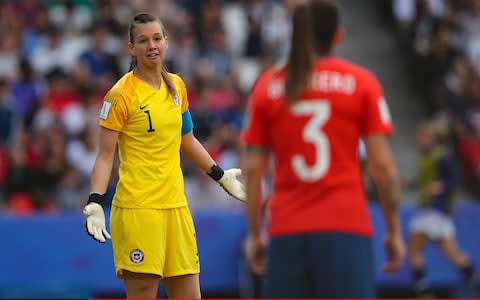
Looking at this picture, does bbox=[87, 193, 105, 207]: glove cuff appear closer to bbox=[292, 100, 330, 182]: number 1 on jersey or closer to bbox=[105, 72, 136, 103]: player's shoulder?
bbox=[105, 72, 136, 103]: player's shoulder

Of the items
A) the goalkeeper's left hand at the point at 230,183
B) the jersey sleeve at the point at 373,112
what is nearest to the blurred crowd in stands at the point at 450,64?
the goalkeeper's left hand at the point at 230,183

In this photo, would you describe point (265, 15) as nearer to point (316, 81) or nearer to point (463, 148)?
point (463, 148)

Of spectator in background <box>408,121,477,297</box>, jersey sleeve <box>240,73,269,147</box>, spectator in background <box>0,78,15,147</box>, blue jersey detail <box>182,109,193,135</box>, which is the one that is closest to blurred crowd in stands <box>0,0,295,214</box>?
spectator in background <box>0,78,15,147</box>

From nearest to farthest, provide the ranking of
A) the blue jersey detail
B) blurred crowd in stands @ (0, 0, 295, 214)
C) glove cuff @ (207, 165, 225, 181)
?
the blue jersey detail → glove cuff @ (207, 165, 225, 181) → blurred crowd in stands @ (0, 0, 295, 214)

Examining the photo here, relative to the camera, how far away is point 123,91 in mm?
8031

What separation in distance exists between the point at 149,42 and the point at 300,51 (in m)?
1.14

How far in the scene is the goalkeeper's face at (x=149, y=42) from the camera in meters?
7.96

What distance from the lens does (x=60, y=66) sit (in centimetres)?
1831

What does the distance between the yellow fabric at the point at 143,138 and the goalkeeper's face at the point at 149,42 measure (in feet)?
0.60

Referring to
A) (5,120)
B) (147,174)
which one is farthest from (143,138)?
(5,120)

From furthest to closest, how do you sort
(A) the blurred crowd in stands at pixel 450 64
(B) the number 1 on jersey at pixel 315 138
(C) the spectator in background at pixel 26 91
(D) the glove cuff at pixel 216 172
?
(A) the blurred crowd in stands at pixel 450 64 < (C) the spectator in background at pixel 26 91 < (D) the glove cuff at pixel 216 172 < (B) the number 1 on jersey at pixel 315 138

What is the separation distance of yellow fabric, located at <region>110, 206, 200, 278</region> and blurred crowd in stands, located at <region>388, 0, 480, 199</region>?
10.2 meters

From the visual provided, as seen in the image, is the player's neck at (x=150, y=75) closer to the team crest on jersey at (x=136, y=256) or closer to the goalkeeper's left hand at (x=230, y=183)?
the goalkeeper's left hand at (x=230, y=183)

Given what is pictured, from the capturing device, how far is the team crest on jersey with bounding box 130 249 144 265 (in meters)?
8.05
